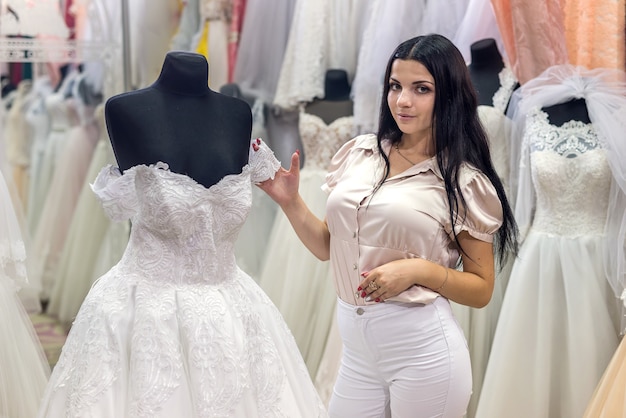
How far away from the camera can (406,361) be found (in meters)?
2.02

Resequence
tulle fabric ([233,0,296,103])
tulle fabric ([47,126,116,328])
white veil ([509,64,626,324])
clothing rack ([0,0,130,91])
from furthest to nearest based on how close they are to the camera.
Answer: tulle fabric ([47,126,116,328]) → tulle fabric ([233,0,296,103]) → clothing rack ([0,0,130,91]) → white veil ([509,64,626,324])

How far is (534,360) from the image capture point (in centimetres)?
281

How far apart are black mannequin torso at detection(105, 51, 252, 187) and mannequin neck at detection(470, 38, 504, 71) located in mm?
1267

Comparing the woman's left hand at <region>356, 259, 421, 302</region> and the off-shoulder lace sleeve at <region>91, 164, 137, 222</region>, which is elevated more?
the off-shoulder lace sleeve at <region>91, 164, 137, 222</region>

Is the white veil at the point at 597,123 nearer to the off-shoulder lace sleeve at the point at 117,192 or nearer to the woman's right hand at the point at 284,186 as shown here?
the woman's right hand at the point at 284,186

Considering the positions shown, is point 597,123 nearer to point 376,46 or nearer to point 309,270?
point 376,46

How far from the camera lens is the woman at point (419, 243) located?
200 centimetres

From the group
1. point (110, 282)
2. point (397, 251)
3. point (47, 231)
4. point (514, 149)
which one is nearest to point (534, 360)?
point (514, 149)

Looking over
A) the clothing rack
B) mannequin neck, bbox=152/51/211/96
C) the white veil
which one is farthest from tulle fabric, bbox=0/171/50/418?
the white veil

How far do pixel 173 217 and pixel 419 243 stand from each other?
1.91 ft

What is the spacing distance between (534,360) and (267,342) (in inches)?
47.0

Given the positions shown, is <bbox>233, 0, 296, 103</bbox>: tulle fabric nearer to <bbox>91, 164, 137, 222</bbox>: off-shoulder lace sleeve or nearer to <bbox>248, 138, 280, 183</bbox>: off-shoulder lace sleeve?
<bbox>248, 138, 280, 183</bbox>: off-shoulder lace sleeve

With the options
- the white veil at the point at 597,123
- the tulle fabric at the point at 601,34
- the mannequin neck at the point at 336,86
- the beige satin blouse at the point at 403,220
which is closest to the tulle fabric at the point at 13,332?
the beige satin blouse at the point at 403,220

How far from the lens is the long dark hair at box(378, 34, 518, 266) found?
6.60 ft
